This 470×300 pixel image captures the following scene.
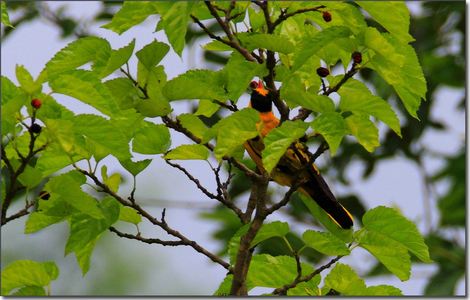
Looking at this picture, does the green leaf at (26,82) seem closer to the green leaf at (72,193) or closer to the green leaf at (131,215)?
the green leaf at (72,193)

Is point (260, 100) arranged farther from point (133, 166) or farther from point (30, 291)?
point (30, 291)

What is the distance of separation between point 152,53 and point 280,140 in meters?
0.42

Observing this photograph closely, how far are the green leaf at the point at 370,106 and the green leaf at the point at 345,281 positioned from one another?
0.53 meters

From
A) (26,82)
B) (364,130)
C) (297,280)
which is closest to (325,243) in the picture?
(297,280)

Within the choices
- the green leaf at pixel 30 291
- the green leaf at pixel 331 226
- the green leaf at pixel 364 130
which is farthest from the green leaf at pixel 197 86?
the green leaf at pixel 30 291

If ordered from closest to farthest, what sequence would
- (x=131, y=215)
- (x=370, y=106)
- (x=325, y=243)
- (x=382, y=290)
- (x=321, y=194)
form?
(x=370, y=106) < (x=325, y=243) < (x=382, y=290) < (x=131, y=215) < (x=321, y=194)

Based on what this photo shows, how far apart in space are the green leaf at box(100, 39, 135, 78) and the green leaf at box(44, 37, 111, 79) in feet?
0.39

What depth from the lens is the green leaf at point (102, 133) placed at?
7.87 ft

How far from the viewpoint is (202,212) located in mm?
5500

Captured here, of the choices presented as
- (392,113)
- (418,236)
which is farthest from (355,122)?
(418,236)

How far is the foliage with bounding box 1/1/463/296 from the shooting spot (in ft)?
7.43

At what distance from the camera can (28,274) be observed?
2.59 metres

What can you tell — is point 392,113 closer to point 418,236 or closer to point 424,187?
point 418,236

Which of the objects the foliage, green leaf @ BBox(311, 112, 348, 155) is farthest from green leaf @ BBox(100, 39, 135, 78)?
green leaf @ BBox(311, 112, 348, 155)
